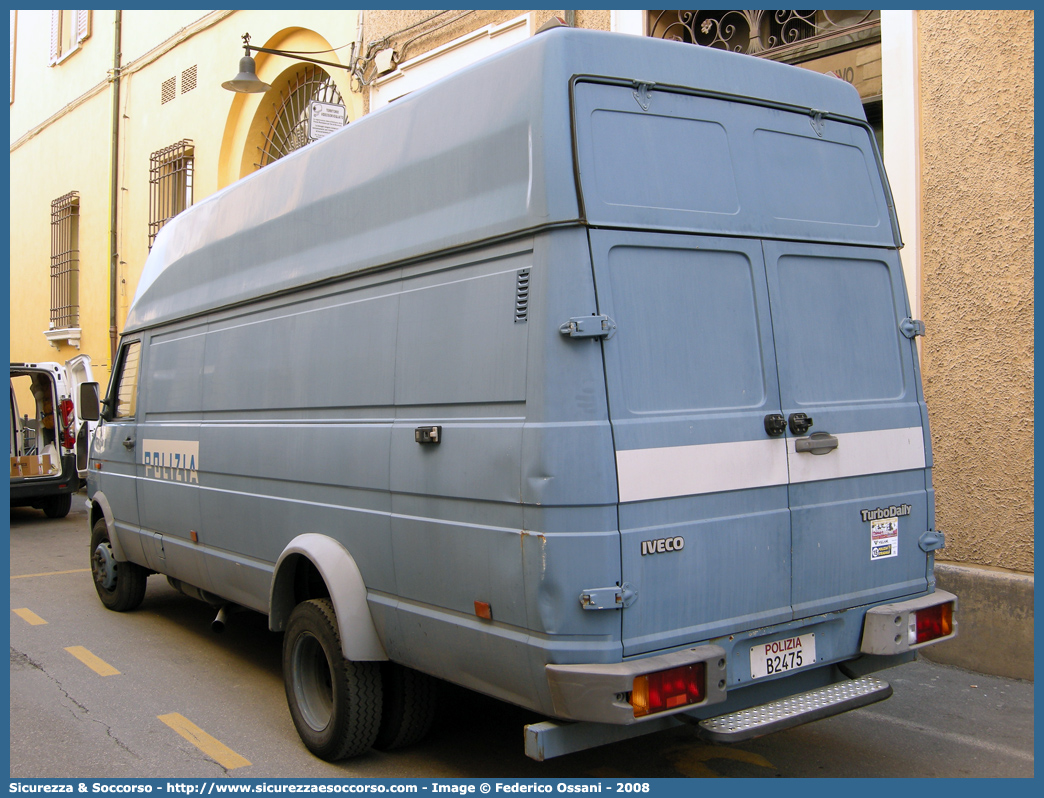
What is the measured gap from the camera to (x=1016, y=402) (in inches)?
225

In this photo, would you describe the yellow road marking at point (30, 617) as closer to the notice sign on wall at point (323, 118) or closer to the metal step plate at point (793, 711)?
the notice sign on wall at point (323, 118)

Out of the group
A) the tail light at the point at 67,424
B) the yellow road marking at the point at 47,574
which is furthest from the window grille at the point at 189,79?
the yellow road marking at the point at 47,574

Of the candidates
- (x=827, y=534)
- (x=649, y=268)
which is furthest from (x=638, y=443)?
(x=827, y=534)

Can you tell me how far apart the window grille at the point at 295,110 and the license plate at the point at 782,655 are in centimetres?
1051

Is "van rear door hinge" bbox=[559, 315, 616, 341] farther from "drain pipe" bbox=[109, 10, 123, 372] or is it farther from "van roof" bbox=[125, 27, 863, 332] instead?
"drain pipe" bbox=[109, 10, 123, 372]

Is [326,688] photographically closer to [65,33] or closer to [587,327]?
[587,327]

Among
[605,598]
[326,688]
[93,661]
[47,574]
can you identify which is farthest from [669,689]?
[47,574]

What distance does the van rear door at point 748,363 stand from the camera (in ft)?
11.4

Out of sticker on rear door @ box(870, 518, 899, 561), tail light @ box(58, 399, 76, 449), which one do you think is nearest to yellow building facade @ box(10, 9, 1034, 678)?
sticker on rear door @ box(870, 518, 899, 561)

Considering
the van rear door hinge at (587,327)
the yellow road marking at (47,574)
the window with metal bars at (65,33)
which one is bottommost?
the yellow road marking at (47,574)

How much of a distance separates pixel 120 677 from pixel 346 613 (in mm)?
2407

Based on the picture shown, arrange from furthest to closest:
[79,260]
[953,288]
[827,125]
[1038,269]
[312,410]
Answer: [79,260]
[953,288]
[1038,269]
[312,410]
[827,125]

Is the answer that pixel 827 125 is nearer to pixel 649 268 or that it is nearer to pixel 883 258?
pixel 883 258

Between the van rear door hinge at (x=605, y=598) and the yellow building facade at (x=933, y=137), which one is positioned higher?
the yellow building facade at (x=933, y=137)
